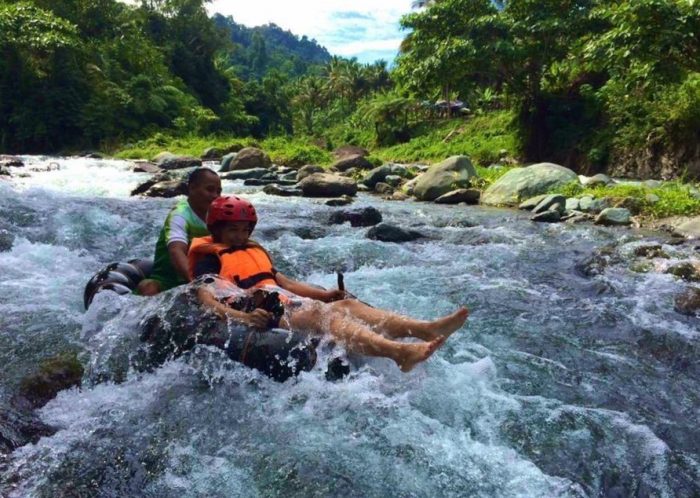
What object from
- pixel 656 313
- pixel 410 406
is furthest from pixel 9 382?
pixel 656 313

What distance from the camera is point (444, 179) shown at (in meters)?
15.9

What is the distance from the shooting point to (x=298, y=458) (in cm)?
300

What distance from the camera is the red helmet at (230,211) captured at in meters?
4.28

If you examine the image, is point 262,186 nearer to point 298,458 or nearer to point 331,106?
point 298,458

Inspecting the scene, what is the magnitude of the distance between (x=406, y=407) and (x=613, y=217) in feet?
29.8

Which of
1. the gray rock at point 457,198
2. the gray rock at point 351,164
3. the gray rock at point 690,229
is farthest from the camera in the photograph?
the gray rock at point 351,164

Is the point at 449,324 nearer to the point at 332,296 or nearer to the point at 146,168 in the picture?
the point at 332,296

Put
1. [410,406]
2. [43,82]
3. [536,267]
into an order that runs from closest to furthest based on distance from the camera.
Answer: [410,406]
[536,267]
[43,82]

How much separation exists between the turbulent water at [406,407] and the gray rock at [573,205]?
5.73m

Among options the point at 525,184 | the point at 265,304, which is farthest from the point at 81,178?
the point at 265,304

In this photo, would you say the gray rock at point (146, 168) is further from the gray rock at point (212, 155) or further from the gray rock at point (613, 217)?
the gray rock at point (613, 217)

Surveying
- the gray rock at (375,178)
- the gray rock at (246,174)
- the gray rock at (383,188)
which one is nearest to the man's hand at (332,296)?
the gray rock at (383,188)

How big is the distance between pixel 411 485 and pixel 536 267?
5468 millimetres

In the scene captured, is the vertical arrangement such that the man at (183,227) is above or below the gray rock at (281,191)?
above
